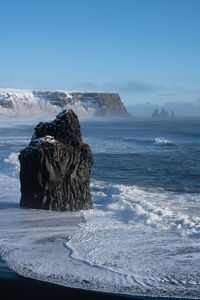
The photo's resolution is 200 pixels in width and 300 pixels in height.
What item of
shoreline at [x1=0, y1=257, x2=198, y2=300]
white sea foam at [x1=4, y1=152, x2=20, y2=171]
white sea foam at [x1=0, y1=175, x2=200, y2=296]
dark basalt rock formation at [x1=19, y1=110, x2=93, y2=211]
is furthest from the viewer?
white sea foam at [x1=4, y1=152, x2=20, y2=171]

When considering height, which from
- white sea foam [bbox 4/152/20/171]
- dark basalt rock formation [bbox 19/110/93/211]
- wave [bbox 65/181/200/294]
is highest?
dark basalt rock formation [bbox 19/110/93/211]

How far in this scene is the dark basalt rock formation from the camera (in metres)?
11.4

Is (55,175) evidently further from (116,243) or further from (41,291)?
(41,291)

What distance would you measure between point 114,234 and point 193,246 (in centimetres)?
184

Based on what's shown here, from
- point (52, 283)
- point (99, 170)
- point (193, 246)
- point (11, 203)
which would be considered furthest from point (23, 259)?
point (99, 170)

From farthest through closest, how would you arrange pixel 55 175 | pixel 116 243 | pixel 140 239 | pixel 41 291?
pixel 55 175 < pixel 140 239 < pixel 116 243 < pixel 41 291

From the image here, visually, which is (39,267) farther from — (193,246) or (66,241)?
(193,246)

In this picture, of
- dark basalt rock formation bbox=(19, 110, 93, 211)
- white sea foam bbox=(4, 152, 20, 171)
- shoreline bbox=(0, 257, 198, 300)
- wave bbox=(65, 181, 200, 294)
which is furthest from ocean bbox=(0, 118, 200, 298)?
white sea foam bbox=(4, 152, 20, 171)

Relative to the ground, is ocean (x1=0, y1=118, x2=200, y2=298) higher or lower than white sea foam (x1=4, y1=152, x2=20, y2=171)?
lower

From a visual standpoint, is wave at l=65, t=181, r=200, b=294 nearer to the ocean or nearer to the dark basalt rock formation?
the ocean

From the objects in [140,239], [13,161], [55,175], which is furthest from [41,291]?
[13,161]

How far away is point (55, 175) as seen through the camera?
37.4 feet

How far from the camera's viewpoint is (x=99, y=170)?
22125 millimetres

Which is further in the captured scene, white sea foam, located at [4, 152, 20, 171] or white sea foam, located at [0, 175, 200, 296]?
white sea foam, located at [4, 152, 20, 171]
